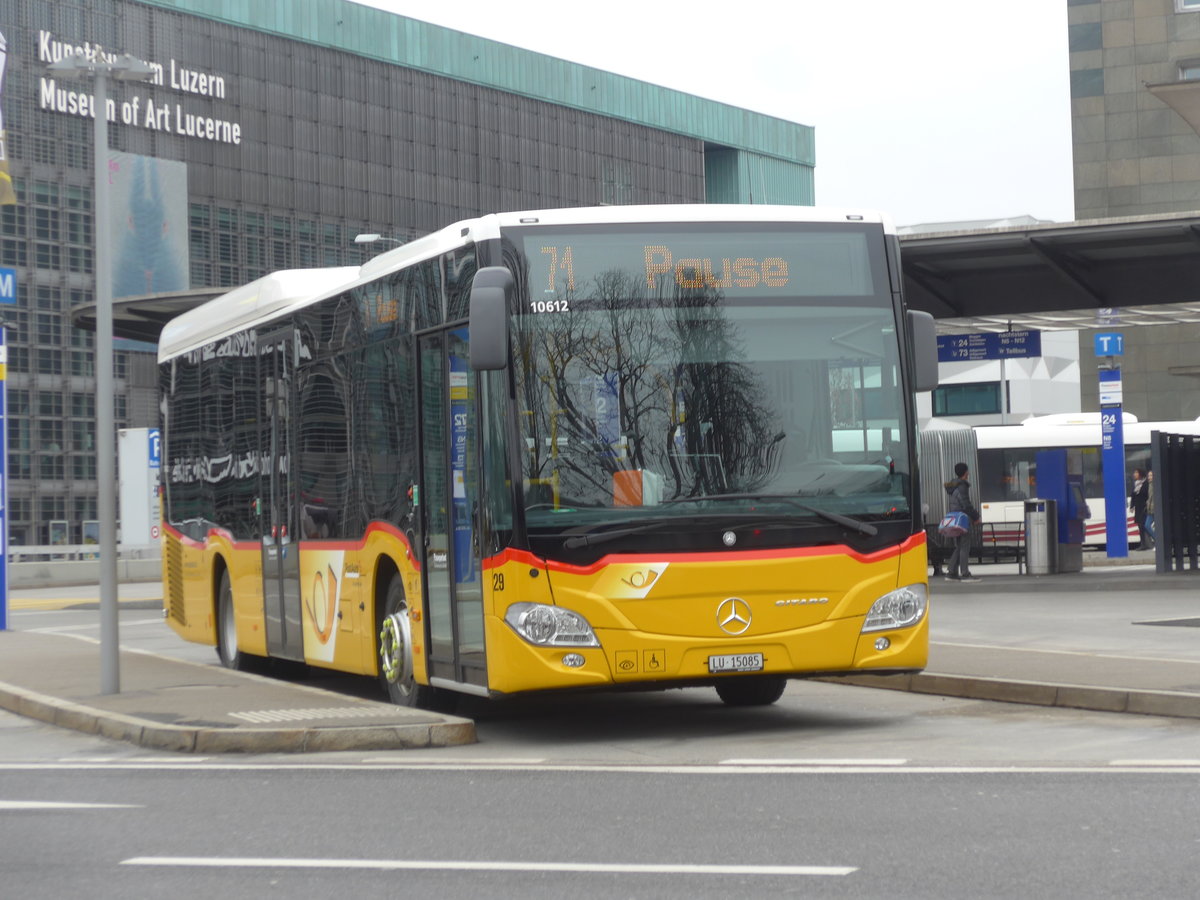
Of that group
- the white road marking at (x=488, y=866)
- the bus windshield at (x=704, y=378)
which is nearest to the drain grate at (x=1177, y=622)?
the bus windshield at (x=704, y=378)

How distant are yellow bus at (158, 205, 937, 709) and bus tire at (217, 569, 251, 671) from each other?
201 inches

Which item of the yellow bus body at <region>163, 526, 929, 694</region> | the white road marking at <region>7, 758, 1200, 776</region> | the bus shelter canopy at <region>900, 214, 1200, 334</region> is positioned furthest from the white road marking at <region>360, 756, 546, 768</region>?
the bus shelter canopy at <region>900, 214, 1200, 334</region>

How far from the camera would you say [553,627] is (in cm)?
1098

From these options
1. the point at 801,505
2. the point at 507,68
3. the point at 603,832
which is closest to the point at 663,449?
the point at 801,505

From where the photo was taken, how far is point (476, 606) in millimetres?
11469

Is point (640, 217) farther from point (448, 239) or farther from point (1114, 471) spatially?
point (1114, 471)

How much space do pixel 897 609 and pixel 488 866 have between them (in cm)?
472

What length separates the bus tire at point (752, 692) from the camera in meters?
13.5

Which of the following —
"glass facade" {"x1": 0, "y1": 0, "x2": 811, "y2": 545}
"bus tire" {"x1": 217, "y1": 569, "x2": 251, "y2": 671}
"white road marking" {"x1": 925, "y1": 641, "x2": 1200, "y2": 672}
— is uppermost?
"glass facade" {"x1": 0, "y1": 0, "x2": 811, "y2": 545}

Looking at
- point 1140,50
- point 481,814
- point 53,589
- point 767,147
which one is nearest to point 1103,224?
point 481,814

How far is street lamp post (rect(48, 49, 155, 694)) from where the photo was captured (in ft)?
46.2

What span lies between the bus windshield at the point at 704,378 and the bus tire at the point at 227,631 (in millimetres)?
6635

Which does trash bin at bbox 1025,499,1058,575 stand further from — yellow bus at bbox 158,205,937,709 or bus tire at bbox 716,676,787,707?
yellow bus at bbox 158,205,937,709

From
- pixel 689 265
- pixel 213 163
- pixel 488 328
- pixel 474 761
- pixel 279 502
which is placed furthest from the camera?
pixel 213 163
